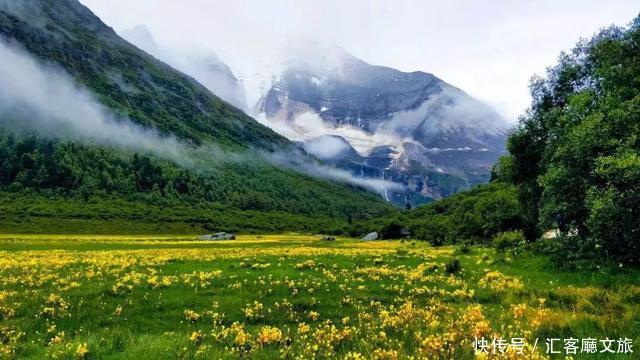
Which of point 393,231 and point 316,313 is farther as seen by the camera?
point 393,231

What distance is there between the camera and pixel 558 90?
4103cm

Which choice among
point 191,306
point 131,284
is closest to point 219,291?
point 191,306

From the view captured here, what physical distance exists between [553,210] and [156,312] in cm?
2178

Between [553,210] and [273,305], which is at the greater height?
[553,210]

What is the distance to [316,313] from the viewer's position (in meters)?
16.1

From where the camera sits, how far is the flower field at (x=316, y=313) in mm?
12367

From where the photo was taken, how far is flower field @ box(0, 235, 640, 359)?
12367mm

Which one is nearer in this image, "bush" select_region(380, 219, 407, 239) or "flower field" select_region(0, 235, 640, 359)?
"flower field" select_region(0, 235, 640, 359)

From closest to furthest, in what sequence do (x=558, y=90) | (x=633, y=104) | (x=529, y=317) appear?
(x=529, y=317) → (x=633, y=104) → (x=558, y=90)

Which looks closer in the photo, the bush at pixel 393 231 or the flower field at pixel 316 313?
the flower field at pixel 316 313

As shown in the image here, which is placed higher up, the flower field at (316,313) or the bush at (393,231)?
the bush at (393,231)

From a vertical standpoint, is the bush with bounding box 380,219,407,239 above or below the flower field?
above

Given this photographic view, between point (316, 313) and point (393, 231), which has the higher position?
point (393, 231)

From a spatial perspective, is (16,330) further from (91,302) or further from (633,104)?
(633,104)
